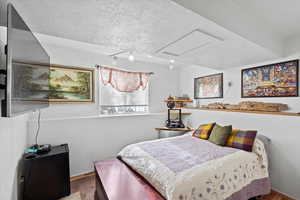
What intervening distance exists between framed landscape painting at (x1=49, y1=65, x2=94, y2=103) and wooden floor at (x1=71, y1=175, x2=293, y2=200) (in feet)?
4.92

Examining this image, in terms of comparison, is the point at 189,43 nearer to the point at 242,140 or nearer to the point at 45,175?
the point at 242,140

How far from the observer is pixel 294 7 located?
1.45m

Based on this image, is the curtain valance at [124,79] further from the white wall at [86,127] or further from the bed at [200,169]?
the bed at [200,169]

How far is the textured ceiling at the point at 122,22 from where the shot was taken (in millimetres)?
1037

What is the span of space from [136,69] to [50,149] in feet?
8.04

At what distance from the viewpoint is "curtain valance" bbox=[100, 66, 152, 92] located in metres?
2.99

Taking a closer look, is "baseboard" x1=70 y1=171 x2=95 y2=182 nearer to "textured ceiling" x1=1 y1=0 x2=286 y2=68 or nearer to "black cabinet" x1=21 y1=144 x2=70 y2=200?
"black cabinet" x1=21 y1=144 x2=70 y2=200

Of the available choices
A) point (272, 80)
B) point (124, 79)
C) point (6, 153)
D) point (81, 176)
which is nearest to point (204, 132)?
point (272, 80)

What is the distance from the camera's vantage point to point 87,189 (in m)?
2.14

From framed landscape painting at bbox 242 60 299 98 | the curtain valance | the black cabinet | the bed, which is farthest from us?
the curtain valance

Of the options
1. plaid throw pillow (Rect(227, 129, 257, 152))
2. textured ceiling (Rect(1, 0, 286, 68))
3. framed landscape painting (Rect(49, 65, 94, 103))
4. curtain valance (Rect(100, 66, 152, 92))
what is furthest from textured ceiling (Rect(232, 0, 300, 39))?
framed landscape painting (Rect(49, 65, 94, 103))

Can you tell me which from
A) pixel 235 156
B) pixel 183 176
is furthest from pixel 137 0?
pixel 235 156

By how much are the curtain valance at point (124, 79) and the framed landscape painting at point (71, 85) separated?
29 centimetres

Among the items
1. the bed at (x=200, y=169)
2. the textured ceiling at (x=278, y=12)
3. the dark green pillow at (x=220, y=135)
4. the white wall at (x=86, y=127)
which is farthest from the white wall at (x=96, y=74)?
the textured ceiling at (x=278, y=12)
